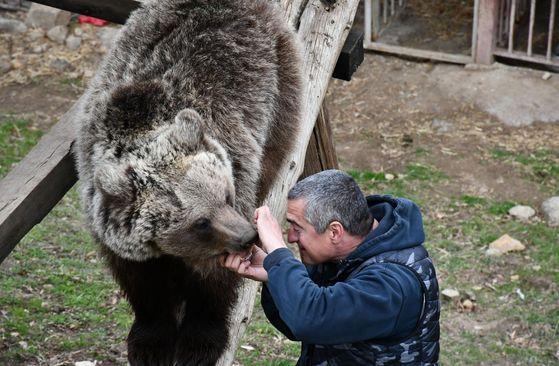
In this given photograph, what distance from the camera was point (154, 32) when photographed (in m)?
4.83

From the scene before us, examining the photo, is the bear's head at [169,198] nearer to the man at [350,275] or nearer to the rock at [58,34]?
the man at [350,275]

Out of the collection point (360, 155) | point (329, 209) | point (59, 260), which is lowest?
point (360, 155)

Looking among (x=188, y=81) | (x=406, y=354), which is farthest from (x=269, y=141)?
(x=406, y=354)

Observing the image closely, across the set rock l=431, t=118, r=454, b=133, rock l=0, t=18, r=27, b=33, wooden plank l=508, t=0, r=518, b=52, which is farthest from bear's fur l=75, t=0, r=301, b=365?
rock l=0, t=18, r=27, b=33

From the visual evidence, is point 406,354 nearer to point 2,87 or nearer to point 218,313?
point 218,313

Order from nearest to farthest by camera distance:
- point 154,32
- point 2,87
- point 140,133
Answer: point 140,133 < point 154,32 < point 2,87

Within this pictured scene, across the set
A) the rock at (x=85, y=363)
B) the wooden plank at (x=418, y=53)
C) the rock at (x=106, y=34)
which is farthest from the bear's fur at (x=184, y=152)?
the rock at (x=106, y=34)

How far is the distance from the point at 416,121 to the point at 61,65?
407 centimetres

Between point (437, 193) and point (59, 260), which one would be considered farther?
point (437, 193)

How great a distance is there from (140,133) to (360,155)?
5.41m

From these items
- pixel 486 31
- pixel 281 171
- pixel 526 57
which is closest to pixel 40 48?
pixel 486 31

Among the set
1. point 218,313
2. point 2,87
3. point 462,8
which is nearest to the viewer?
point 218,313

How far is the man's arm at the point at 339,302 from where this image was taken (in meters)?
3.53

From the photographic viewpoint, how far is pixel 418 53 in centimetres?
1082
